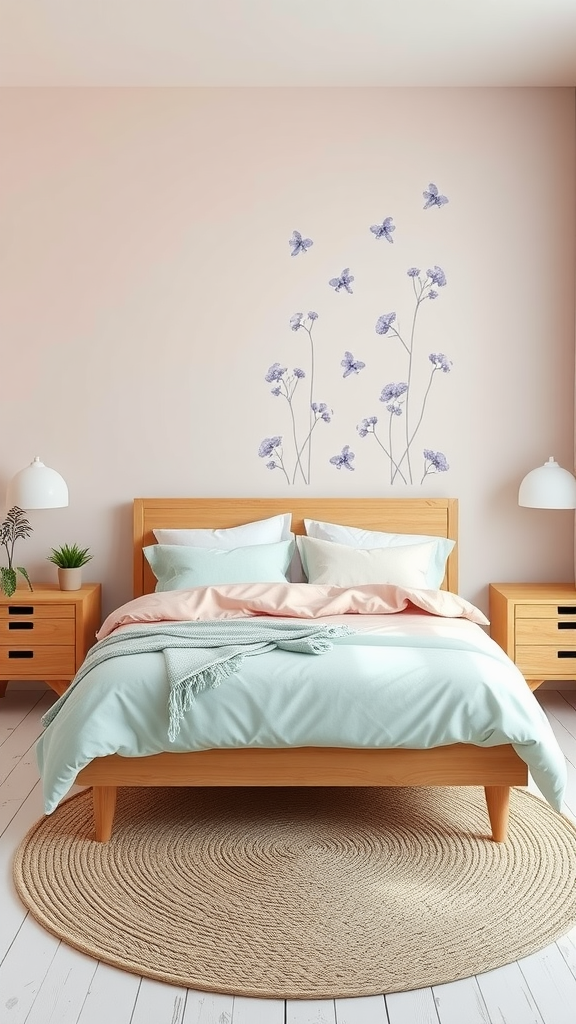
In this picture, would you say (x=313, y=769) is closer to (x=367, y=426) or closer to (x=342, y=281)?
(x=367, y=426)

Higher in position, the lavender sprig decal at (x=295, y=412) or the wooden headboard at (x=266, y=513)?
the lavender sprig decal at (x=295, y=412)

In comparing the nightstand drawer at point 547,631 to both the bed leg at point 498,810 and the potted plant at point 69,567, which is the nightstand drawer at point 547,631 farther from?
the potted plant at point 69,567

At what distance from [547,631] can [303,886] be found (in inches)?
77.7

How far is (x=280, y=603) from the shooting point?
11.9 feet

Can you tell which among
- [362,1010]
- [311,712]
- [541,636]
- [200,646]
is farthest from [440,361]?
[362,1010]

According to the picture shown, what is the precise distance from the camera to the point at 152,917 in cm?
237

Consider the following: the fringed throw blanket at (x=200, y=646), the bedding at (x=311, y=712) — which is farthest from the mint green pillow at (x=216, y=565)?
the bedding at (x=311, y=712)

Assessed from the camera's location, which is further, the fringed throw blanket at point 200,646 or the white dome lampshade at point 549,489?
the white dome lampshade at point 549,489

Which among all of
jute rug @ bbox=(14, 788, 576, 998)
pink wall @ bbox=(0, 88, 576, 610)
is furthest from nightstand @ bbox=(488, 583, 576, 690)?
jute rug @ bbox=(14, 788, 576, 998)

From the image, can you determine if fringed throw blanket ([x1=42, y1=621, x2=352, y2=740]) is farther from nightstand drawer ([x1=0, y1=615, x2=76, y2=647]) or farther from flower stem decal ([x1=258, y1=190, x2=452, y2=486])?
flower stem decal ([x1=258, y1=190, x2=452, y2=486])

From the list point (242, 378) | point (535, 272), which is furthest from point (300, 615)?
point (535, 272)

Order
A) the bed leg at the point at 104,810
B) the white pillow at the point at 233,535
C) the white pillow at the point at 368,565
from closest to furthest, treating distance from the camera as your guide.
A: the bed leg at the point at 104,810
the white pillow at the point at 368,565
the white pillow at the point at 233,535

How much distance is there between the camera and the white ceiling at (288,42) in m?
3.59

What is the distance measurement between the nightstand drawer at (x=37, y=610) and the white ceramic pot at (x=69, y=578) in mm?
194
